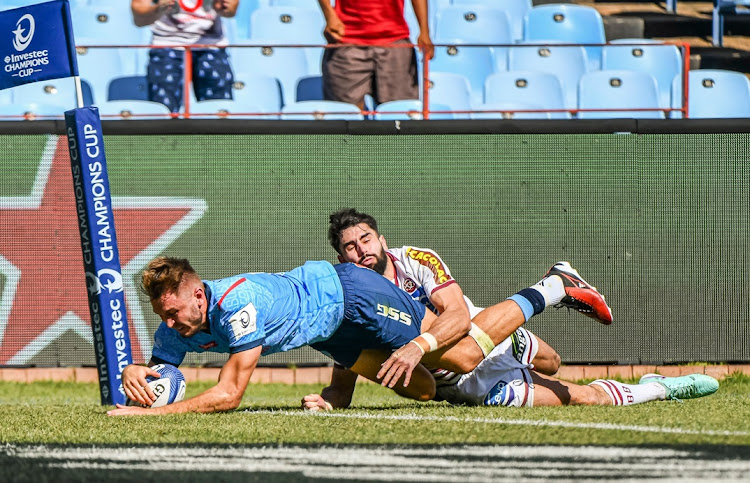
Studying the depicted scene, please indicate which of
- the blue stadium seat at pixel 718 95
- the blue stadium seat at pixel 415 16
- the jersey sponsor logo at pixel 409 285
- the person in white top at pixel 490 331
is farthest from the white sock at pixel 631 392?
the blue stadium seat at pixel 415 16

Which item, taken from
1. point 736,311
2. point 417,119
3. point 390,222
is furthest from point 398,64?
point 736,311

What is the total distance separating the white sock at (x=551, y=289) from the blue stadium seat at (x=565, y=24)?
6.55 metres

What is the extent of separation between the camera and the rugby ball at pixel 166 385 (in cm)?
584

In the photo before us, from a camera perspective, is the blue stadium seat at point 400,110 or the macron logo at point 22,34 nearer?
the macron logo at point 22,34

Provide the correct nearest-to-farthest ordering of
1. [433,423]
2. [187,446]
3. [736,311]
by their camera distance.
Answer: [187,446] → [433,423] → [736,311]

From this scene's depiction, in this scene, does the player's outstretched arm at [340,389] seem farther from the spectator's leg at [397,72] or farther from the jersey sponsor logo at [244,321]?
the spectator's leg at [397,72]

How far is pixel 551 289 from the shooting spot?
21.9ft

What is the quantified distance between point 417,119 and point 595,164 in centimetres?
168

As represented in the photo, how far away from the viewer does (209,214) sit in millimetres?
9609

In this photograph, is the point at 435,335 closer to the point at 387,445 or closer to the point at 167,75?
the point at 387,445

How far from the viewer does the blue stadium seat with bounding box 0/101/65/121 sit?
9719 millimetres

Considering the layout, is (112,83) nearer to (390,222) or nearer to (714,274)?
(390,222)

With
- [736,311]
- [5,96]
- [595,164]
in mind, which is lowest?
[736,311]

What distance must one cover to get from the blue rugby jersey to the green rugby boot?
249 centimetres
